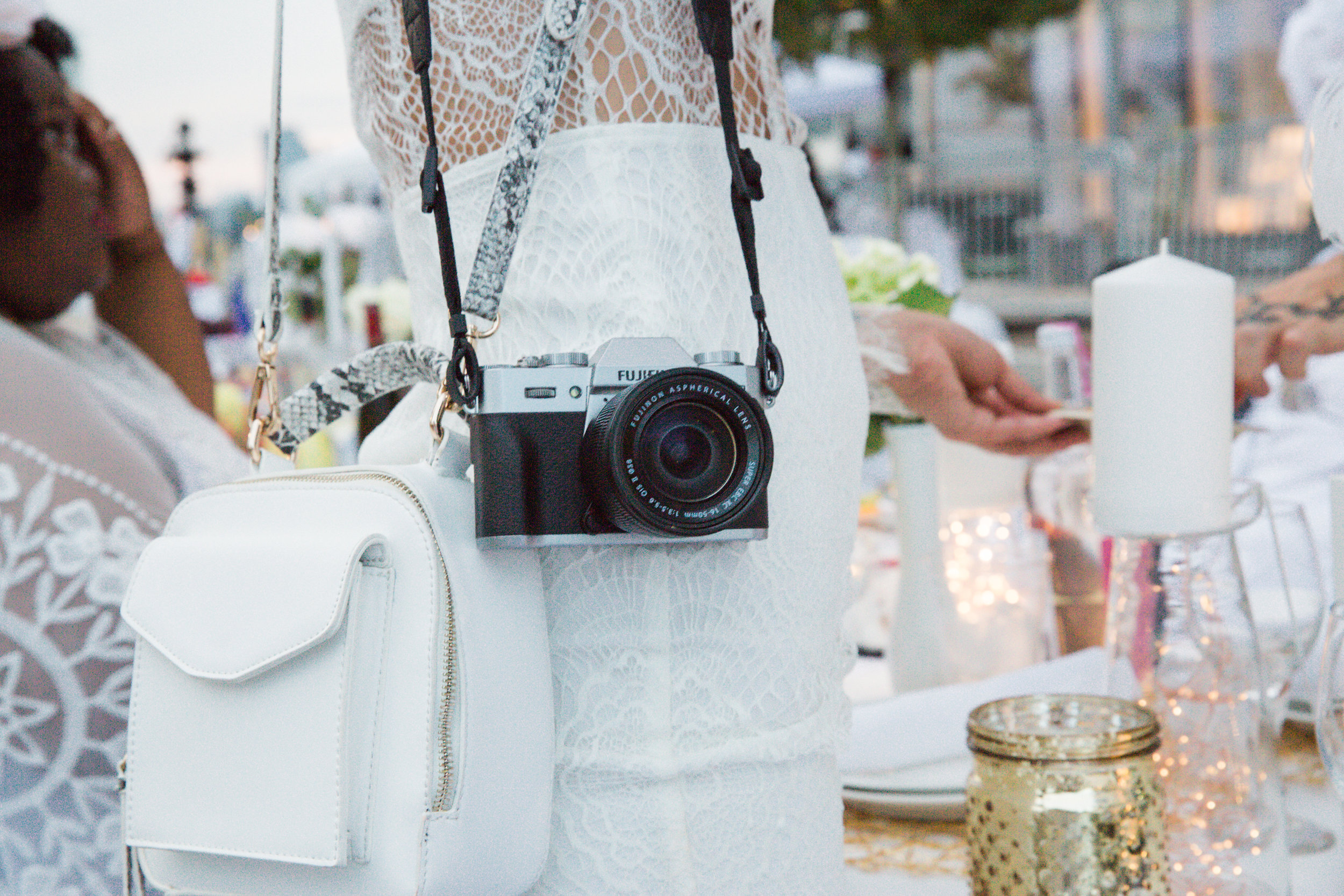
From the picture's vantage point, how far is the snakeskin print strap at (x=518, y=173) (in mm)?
513

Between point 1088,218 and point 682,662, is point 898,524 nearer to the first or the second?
point 682,662

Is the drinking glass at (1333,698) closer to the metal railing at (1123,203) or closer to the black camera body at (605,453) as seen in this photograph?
the black camera body at (605,453)

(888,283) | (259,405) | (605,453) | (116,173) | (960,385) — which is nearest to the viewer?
(605,453)

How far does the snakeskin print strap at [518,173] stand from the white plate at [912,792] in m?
0.41

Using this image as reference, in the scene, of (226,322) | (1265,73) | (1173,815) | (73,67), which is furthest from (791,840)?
(1265,73)

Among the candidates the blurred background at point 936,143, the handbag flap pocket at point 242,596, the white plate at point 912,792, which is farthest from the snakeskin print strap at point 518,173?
the blurred background at point 936,143

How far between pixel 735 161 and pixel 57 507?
27.3 inches

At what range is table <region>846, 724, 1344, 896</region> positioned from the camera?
684 millimetres

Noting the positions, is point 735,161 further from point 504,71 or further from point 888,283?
point 888,283

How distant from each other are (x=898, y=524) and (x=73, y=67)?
1302mm

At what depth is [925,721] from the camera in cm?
80

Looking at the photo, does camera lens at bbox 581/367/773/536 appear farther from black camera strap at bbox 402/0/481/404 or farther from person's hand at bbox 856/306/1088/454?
person's hand at bbox 856/306/1088/454

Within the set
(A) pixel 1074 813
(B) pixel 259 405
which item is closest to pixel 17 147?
(B) pixel 259 405

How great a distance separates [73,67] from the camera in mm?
1633
